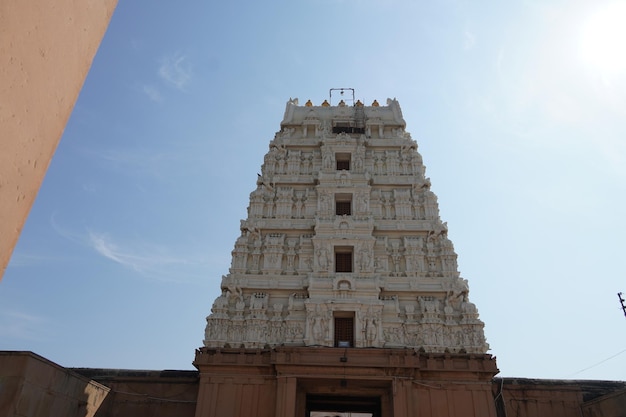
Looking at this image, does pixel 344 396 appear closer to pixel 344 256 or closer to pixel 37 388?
pixel 344 256

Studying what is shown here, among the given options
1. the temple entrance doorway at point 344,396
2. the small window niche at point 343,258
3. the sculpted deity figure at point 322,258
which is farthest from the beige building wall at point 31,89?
the small window niche at point 343,258

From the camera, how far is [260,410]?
19.4 meters

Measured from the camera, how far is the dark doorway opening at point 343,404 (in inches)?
848

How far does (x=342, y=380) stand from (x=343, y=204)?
1068cm

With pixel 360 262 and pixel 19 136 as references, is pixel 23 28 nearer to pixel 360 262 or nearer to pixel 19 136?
pixel 19 136

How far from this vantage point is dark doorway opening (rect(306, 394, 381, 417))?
21.5 m

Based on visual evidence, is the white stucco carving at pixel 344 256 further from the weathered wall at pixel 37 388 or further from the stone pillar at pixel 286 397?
the weathered wall at pixel 37 388

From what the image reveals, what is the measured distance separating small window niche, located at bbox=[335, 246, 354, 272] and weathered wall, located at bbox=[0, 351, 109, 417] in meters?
12.5

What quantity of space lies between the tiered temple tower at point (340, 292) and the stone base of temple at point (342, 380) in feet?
0.14

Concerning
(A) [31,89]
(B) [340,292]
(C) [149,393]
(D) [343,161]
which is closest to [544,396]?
(B) [340,292]

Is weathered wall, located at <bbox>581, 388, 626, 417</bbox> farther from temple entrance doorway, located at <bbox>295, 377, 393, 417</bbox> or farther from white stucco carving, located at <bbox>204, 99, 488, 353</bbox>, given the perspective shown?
temple entrance doorway, located at <bbox>295, 377, 393, 417</bbox>

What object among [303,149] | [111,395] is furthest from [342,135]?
[111,395]

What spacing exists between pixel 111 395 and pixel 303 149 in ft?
54.8

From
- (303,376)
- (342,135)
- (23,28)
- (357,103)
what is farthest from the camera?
(357,103)
